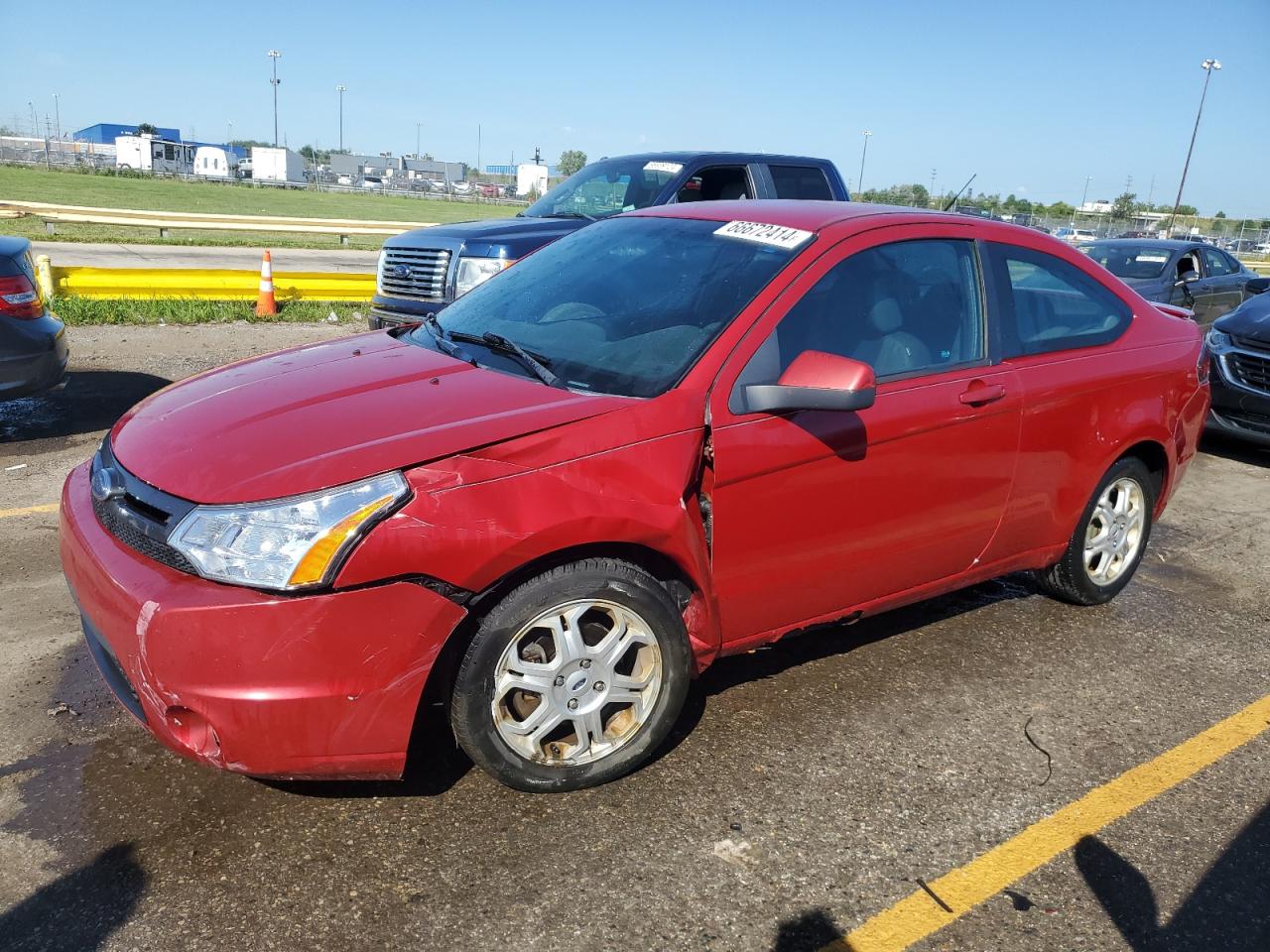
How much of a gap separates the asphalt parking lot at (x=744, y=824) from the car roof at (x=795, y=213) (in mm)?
1661

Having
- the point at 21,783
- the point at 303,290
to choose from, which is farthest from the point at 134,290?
the point at 21,783

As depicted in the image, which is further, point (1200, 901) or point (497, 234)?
point (497, 234)

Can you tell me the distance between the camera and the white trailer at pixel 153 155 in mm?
60594

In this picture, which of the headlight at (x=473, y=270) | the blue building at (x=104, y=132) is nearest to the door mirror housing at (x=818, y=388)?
the headlight at (x=473, y=270)

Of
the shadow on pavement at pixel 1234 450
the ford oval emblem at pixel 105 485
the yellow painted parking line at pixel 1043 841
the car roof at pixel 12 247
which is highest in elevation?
the car roof at pixel 12 247

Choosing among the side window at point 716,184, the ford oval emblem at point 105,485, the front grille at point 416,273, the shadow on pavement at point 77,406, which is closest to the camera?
the ford oval emblem at point 105,485

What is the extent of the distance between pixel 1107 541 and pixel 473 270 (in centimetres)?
535

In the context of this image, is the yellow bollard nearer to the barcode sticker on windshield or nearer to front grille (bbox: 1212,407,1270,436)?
the barcode sticker on windshield

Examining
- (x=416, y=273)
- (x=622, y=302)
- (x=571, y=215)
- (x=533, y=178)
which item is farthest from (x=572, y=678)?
(x=533, y=178)

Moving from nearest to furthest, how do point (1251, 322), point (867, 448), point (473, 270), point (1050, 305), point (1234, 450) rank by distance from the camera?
point (867, 448), point (1050, 305), point (1251, 322), point (473, 270), point (1234, 450)

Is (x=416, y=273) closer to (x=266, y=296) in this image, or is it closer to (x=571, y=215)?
(x=571, y=215)

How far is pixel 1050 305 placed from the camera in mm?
4090

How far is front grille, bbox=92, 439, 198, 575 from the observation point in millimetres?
2641

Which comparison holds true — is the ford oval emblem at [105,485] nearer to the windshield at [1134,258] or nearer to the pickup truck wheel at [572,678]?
the pickup truck wheel at [572,678]
